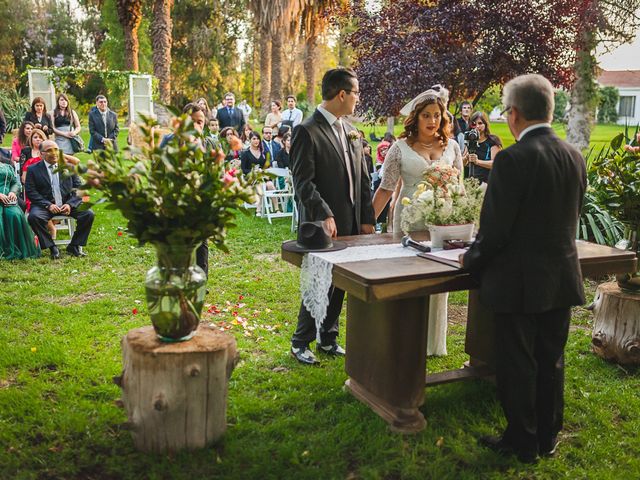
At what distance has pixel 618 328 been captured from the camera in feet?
17.4

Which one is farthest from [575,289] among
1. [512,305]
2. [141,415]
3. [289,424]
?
[141,415]

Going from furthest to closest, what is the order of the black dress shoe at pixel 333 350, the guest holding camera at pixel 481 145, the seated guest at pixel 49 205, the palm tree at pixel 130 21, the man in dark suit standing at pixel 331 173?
the palm tree at pixel 130 21
the guest holding camera at pixel 481 145
the seated guest at pixel 49 205
the black dress shoe at pixel 333 350
the man in dark suit standing at pixel 331 173

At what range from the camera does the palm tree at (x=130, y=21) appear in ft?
70.2

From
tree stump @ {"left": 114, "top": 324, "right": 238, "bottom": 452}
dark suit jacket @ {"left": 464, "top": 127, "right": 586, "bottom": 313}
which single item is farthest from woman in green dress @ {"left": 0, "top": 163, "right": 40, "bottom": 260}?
dark suit jacket @ {"left": 464, "top": 127, "right": 586, "bottom": 313}

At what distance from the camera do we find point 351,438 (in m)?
3.95

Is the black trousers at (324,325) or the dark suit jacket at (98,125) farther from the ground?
the dark suit jacket at (98,125)

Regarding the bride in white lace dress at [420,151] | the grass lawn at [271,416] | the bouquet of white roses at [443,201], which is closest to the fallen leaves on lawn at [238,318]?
the grass lawn at [271,416]

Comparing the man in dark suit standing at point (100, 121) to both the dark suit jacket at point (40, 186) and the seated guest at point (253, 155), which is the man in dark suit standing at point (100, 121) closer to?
the seated guest at point (253, 155)

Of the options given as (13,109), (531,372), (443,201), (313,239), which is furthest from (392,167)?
(13,109)

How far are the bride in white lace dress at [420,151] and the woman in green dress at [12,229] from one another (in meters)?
5.48

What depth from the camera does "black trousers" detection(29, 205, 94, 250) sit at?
28.5 feet

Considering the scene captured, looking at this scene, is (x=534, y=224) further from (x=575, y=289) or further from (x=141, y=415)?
(x=141, y=415)

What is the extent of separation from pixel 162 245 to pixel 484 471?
7.18 ft

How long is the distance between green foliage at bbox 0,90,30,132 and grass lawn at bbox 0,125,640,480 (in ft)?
58.5
